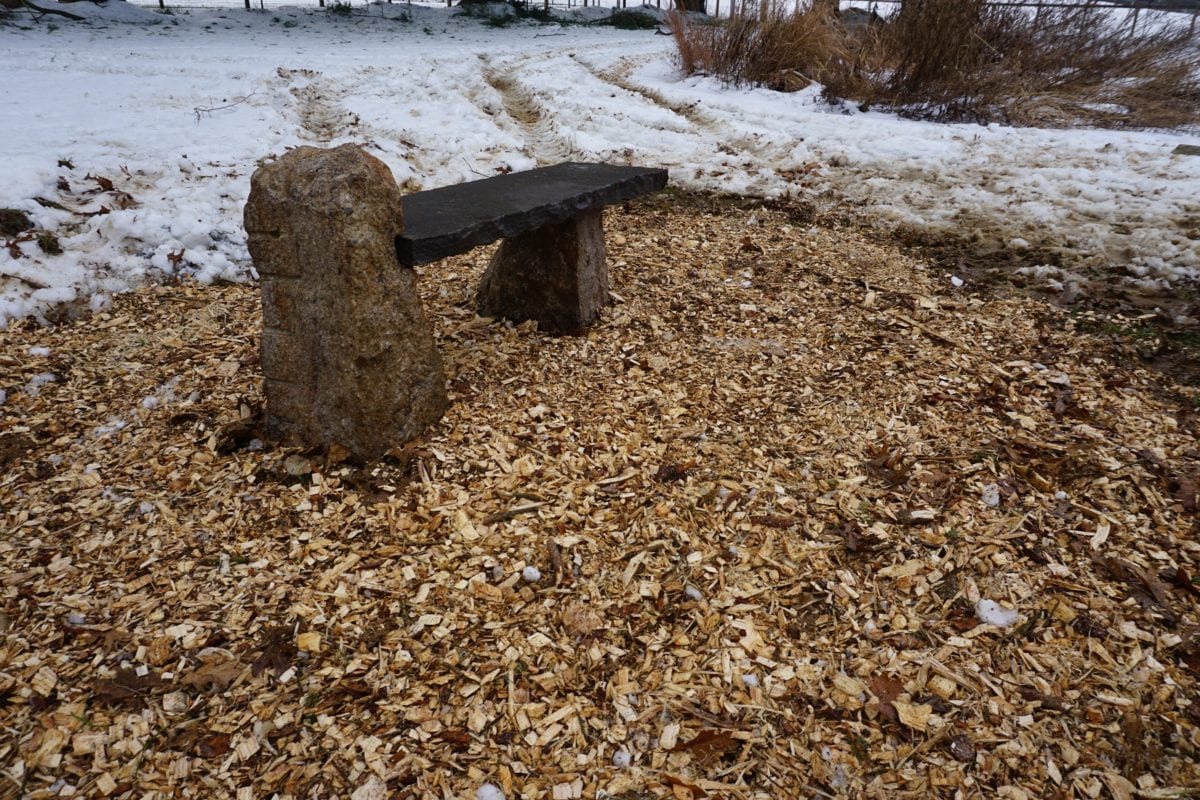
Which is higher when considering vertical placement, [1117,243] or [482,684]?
[1117,243]

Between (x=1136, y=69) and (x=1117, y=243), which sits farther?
(x=1136, y=69)

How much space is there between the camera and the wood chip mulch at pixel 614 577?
194 cm

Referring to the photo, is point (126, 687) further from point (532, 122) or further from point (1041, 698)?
point (532, 122)

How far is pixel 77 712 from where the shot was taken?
6.56 feet

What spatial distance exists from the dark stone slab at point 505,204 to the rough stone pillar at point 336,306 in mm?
161

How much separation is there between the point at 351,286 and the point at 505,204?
1.03 m

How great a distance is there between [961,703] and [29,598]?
311 centimetres

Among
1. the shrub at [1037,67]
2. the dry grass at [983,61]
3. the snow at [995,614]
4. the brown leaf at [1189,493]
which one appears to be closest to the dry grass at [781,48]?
the dry grass at [983,61]

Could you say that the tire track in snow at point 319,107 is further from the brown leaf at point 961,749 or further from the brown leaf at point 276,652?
the brown leaf at point 961,749

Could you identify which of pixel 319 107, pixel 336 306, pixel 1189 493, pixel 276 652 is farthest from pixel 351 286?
pixel 319 107

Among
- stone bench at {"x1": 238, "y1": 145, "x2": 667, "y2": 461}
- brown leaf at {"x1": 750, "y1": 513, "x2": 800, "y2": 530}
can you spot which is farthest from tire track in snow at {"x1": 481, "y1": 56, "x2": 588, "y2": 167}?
brown leaf at {"x1": 750, "y1": 513, "x2": 800, "y2": 530}

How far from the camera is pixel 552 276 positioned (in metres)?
4.05

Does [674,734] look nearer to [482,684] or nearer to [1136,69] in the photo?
[482,684]

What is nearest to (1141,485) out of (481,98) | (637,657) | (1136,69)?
(637,657)
